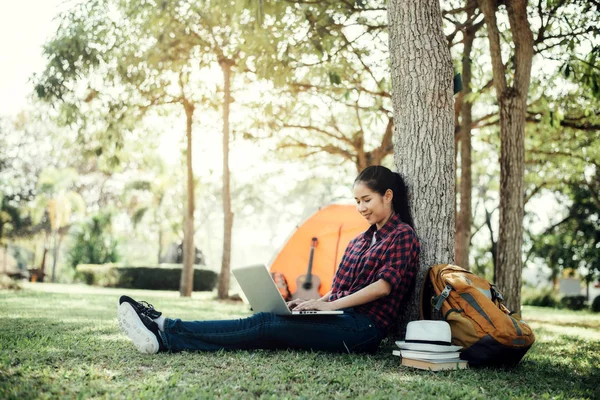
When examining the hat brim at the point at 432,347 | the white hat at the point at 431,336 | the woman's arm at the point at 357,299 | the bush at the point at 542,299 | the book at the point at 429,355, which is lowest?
the bush at the point at 542,299

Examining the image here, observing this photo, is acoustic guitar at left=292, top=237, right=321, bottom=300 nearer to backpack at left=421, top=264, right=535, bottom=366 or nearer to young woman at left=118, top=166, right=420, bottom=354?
young woman at left=118, top=166, right=420, bottom=354

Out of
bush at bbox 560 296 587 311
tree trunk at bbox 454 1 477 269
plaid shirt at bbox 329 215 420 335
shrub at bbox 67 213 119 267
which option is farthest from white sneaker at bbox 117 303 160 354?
shrub at bbox 67 213 119 267

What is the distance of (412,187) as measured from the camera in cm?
369

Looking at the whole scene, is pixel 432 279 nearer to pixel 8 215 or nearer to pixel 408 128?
pixel 408 128

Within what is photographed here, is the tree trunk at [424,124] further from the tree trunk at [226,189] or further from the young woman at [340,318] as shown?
the tree trunk at [226,189]

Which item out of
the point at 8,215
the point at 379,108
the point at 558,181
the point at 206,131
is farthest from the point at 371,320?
the point at 8,215

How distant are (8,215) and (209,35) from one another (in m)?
17.9

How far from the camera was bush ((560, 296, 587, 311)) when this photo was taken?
562 inches

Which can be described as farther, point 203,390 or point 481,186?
point 481,186

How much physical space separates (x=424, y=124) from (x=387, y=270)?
113cm

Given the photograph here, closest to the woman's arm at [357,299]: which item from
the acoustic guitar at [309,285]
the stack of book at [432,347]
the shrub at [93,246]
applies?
the stack of book at [432,347]

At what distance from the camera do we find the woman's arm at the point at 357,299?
3.01 meters

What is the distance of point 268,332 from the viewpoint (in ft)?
10.0

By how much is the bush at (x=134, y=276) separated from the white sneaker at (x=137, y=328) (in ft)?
41.4
